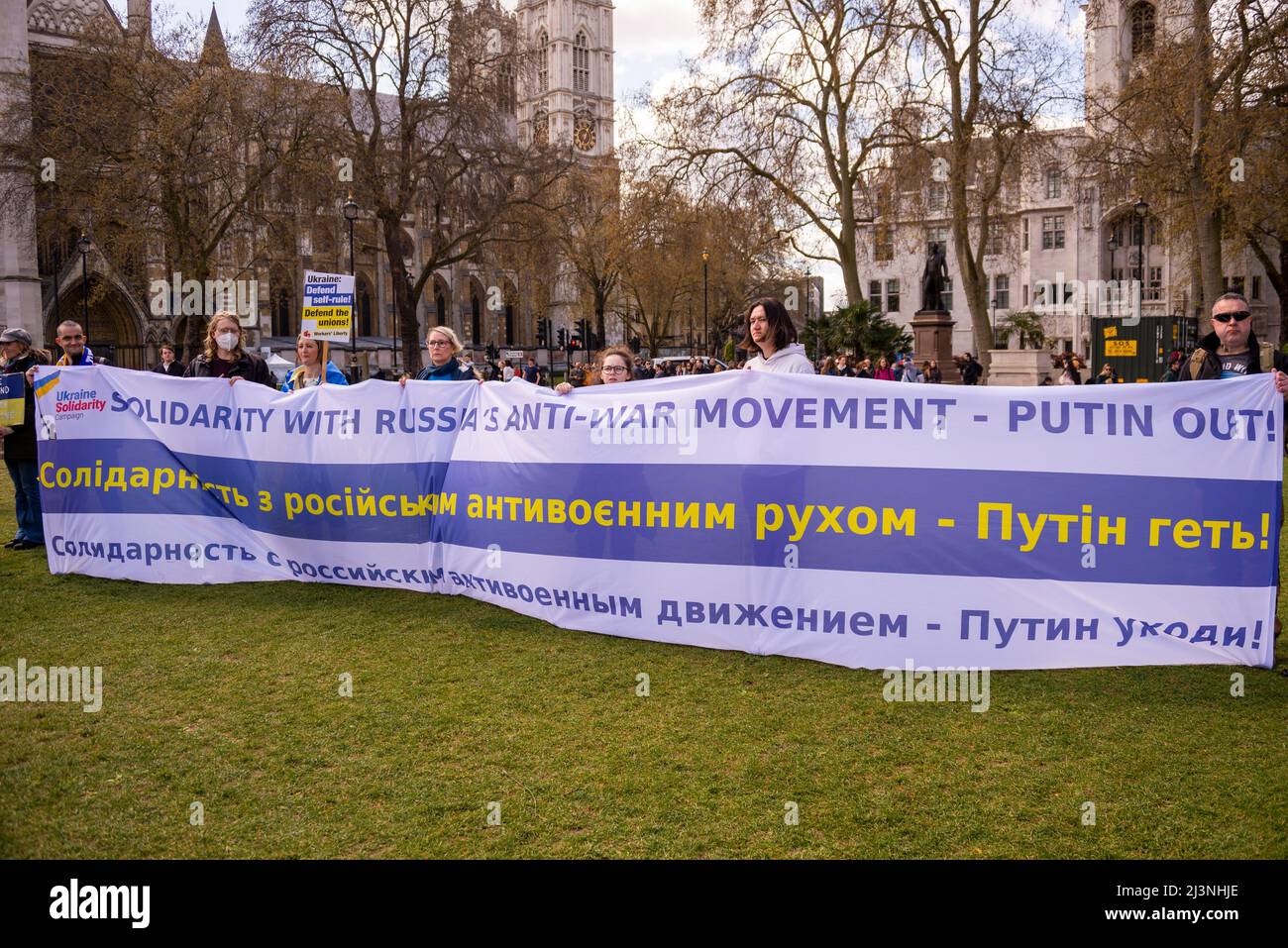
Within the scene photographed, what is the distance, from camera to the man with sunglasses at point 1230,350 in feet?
19.0

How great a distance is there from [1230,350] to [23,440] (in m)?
9.47

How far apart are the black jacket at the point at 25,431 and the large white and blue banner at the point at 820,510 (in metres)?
3.12

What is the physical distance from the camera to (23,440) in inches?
382

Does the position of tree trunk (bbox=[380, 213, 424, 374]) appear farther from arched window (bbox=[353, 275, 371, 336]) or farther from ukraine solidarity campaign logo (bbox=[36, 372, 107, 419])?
arched window (bbox=[353, 275, 371, 336])

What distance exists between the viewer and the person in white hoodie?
21.4 ft

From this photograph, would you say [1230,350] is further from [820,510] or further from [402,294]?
[402,294]

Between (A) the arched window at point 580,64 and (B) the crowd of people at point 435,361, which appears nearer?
(B) the crowd of people at point 435,361

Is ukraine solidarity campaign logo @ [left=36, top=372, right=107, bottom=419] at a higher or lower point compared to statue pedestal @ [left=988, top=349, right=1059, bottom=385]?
lower

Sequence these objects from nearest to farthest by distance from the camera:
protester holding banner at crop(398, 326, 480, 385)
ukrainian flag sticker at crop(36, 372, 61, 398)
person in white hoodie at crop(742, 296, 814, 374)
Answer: person in white hoodie at crop(742, 296, 814, 374) → protester holding banner at crop(398, 326, 480, 385) → ukrainian flag sticker at crop(36, 372, 61, 398)

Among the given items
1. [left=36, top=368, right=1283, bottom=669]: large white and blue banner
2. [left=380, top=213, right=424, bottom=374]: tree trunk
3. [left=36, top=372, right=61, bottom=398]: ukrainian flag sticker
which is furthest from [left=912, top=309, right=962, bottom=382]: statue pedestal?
[left=36, top=372, right=61, bottom=398]: ukrainian flag sticker

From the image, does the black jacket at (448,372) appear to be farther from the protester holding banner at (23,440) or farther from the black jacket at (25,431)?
the black jacket at (25,431)

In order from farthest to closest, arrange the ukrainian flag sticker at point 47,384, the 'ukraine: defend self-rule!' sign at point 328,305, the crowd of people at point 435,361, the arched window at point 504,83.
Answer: the arched window at point 504,83 < the 'ukraine: defend self-rule!' sign at point 328,305 < the ukrainian flag sticker at point 47,384 < the crowd of people at point 435,361

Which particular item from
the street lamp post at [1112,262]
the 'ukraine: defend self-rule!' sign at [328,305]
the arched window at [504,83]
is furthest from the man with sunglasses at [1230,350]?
the street lamp post at [1112,262]

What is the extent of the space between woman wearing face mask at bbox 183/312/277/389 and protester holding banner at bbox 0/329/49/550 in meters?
1.51
